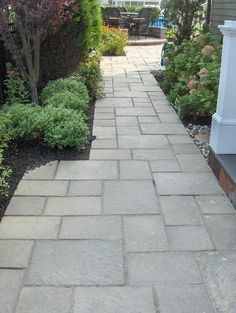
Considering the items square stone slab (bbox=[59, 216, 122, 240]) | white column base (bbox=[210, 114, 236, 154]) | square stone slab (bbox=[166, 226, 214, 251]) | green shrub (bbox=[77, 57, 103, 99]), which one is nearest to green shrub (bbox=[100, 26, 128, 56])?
green shrub (bbox=[77, 57, 103, 99])

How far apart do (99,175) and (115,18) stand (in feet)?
40.4

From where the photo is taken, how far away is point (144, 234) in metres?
2.75

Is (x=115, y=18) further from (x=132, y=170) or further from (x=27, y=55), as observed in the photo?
(x=132, y=170)

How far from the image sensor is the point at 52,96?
533cm

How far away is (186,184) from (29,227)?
53.8 inches

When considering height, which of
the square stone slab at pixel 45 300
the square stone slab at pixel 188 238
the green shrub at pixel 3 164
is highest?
the green shrub at pixel 3 164

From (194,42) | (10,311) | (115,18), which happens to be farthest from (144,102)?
(115,18)

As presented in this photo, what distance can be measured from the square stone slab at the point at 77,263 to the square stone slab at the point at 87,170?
1.06 m

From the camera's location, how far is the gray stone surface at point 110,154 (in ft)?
13.4

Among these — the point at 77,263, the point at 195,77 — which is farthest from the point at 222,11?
the point at 77,263

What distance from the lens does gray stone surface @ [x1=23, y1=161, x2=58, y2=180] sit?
3629 mm

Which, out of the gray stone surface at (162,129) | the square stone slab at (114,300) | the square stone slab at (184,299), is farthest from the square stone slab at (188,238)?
the gray stone surface at (162,129)

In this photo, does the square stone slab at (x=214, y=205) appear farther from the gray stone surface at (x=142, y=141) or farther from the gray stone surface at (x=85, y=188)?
the gray stone surface at (x=142, y=141)

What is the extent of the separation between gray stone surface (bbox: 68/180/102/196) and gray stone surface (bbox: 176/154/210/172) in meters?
0.85
